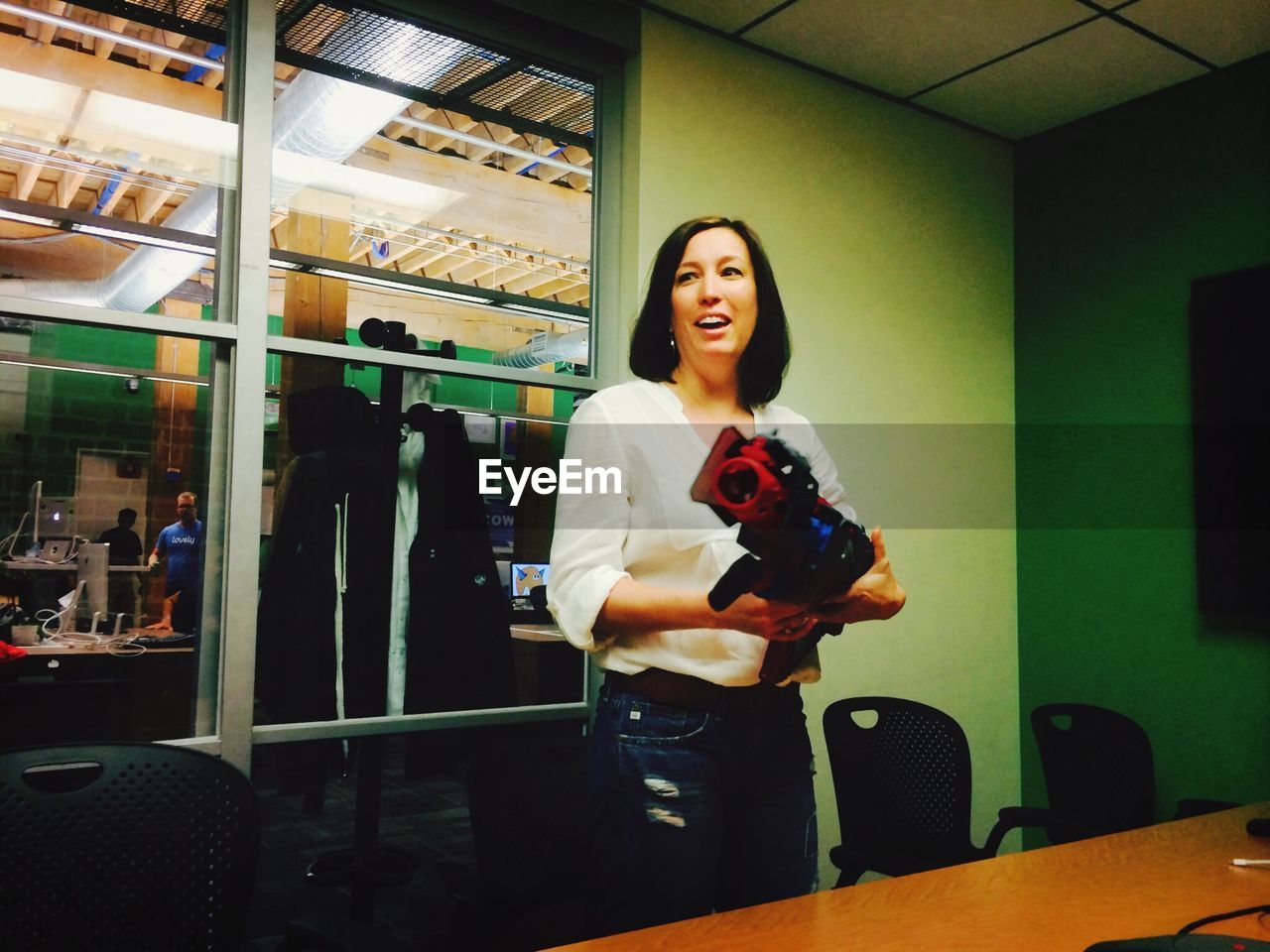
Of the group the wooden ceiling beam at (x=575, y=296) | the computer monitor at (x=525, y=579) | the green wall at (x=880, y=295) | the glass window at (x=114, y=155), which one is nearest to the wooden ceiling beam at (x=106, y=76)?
the glass window at (x=114, y=155)

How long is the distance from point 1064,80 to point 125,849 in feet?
10.7

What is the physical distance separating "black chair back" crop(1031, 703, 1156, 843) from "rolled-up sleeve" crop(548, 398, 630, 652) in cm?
206

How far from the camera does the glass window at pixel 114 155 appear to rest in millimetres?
1945

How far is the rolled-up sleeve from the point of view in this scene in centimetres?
139

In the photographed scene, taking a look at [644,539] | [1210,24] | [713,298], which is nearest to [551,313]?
[713,298]

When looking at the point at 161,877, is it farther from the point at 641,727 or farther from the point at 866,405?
the point at 866,405

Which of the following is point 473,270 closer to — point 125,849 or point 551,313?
point 551,313

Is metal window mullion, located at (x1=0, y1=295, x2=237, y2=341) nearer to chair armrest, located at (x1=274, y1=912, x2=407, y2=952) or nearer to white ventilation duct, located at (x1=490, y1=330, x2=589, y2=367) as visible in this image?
white ventilation duct, located at (x1=490, y1=330, x2=589, y2=367)

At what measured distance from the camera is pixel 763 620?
1311 millimetres

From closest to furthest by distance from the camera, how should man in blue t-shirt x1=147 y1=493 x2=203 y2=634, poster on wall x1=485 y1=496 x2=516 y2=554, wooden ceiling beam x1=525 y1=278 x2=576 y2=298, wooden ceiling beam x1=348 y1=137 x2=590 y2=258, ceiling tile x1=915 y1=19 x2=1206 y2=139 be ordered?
man in blue t-shirt x1=147 y1=493 x2=203 y2=634
poster on wall x1=485 y1=496 x2=516 y2=554
wooden ceiling beam x1=348 y1=137 x2=590 y2=258
wooden ceiling beam x1=525 y1=278 x2=576 y2=298
ceiling tile x1=915 y1=19 x2=1206 y2=139

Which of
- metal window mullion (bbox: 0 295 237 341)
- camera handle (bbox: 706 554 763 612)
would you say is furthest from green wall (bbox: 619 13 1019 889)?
camera handle (bbox: 706 554 763 612)

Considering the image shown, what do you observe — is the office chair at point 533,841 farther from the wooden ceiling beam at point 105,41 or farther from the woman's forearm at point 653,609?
the wooden ceiling beam at point 105,41

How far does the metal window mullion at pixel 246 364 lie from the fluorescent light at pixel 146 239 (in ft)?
0.21

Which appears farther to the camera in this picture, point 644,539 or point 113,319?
point 113,319
